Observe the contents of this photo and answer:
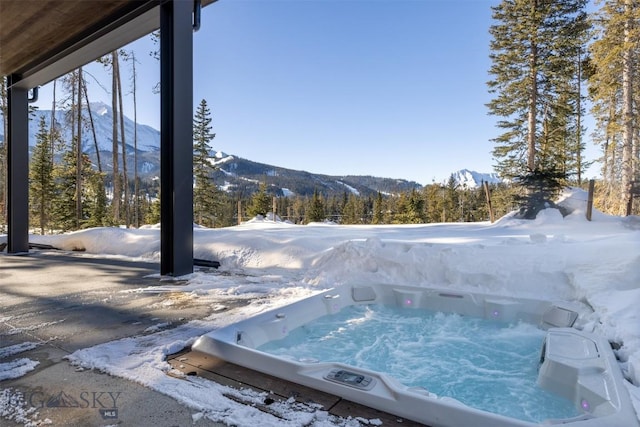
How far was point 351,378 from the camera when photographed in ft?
4.78

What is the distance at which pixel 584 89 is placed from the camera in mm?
14758

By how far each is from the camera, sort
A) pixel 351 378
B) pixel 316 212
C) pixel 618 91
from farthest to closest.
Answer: pixel 316 212, pixel 618 91, pixel 351 378

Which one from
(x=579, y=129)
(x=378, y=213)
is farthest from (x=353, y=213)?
(x=579, y=129)

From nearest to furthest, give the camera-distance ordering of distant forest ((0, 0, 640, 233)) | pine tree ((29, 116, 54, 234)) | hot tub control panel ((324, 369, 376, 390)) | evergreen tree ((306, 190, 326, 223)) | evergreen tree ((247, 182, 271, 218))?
hot tub control panel ((324, 369, 376, 390)), distant forest ((0, 0, 640, 233)), pine tree ((29, 116, 54, 234)), evergreen tree ((247, 182, 271, 218)), evergreen tree ((306, 190, 326, 223))

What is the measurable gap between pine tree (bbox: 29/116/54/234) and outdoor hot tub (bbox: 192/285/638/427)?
16212 millimetres

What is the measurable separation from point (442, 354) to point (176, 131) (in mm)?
3357

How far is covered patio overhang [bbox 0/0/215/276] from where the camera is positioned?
3.79m

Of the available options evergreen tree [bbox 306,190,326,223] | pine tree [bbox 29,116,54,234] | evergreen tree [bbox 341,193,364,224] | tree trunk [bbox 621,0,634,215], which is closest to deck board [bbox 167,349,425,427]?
tree trunk [bbox 621,0,634,215]

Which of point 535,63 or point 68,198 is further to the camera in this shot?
point 68,198

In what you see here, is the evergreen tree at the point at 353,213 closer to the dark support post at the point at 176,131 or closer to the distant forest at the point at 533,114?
the distant forest at the point at 533,114

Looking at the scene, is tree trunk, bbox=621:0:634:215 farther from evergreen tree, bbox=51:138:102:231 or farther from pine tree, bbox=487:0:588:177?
evergreen tree, bbox=51:138:102:231

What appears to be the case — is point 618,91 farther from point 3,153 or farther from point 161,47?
point 3,153

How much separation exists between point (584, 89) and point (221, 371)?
61.2 ft

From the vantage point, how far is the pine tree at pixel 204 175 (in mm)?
20219
